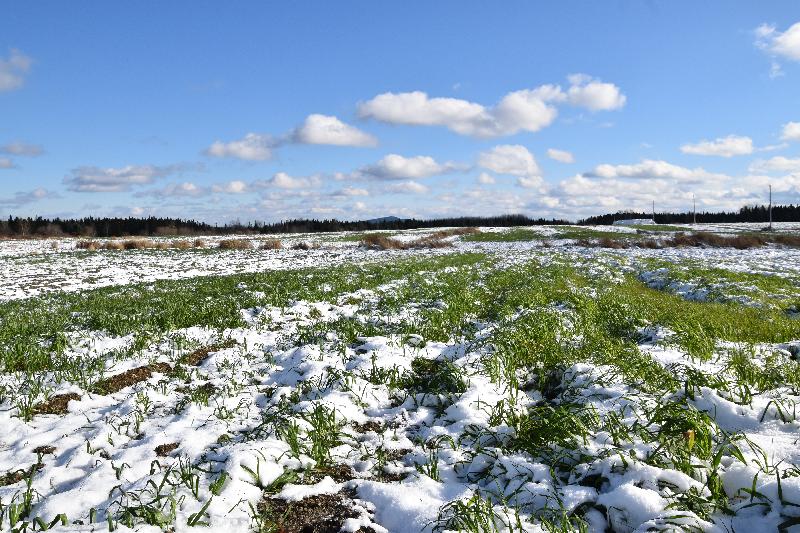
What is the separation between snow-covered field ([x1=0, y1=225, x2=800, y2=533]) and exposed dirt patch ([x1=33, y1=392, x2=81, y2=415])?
3 cm

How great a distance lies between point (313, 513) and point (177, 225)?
4795 inches

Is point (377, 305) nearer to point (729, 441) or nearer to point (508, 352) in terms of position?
point (508, 352)

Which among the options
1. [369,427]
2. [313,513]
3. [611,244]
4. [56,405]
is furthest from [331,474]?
[611,244]

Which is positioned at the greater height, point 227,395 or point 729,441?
point 729,441

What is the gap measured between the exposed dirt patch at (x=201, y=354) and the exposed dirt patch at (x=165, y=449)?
123 inches

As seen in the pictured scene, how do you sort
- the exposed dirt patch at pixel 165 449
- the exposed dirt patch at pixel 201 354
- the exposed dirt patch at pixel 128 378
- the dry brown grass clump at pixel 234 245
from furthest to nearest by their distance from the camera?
the dry brown grass clump at pixel 234 245
the exposed dirt patch at pixel 201 354
the exposed dirt patch at pixel 128 378
the exposed dirt patch at pixel 165 449

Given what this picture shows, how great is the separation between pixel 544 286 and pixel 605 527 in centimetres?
1143

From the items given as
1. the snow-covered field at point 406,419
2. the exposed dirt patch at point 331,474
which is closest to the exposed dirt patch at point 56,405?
the snow-covered field at point 406,419

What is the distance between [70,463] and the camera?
4.32 meters

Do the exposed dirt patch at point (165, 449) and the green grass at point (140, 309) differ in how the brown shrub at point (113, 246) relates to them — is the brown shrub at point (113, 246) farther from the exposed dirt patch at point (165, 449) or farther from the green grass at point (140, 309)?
the exposed dirt patch at point (165, 449)

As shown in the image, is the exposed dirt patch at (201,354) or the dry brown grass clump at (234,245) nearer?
the exposed dirt patch at (201,354)

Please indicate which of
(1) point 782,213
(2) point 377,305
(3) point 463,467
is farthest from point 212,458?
(1) point 782,213

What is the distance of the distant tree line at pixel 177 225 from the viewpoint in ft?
280

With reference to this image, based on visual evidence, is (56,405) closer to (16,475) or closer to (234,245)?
(16,475)
